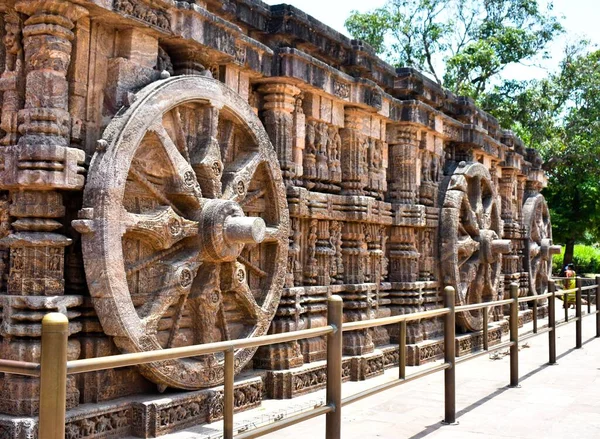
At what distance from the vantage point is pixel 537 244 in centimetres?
1445

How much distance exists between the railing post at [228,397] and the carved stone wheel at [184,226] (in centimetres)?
131

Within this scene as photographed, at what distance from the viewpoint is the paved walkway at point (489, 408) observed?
5.24m

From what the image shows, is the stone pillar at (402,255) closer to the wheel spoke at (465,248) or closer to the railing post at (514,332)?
the wheel spoke at (465,248)

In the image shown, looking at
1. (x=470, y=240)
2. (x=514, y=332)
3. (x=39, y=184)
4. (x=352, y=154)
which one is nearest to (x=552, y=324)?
(x=514, y=332)

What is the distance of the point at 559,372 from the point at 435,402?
2386mm

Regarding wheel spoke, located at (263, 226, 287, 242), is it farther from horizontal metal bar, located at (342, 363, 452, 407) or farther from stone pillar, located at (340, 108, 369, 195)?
horizontal metal bar, located at (342, 363, 452, 407)

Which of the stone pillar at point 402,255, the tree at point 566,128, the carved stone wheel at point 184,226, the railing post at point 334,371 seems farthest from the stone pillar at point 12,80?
→ the tree at point 566,128

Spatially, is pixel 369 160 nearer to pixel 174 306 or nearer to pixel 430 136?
pixel 430 136

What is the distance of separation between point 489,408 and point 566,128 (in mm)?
18450

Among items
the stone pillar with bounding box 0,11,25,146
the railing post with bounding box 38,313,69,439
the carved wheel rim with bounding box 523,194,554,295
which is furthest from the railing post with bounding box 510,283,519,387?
the carved wheel rim with bounding box 523,194,554,295

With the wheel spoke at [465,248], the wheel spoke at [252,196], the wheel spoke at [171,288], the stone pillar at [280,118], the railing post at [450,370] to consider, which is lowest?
the railing post at [450,370]

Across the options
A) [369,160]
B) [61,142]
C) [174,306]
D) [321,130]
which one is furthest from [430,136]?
[61,142]

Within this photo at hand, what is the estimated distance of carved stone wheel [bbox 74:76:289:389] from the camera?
13.9ft

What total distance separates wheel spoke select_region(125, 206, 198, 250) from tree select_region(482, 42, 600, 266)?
712 inches
